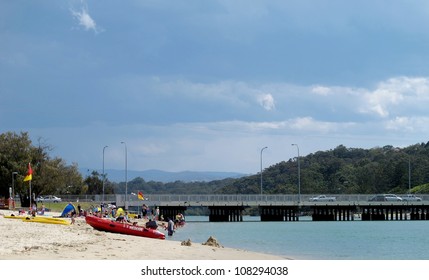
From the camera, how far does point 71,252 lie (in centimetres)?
2386

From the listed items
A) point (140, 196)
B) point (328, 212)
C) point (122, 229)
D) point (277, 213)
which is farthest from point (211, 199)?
point (122, 229)

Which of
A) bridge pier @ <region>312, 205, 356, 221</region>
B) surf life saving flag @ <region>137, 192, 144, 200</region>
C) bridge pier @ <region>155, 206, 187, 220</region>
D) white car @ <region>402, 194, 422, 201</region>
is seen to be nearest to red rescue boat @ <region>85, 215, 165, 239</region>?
surf life saving flag @ <region>137, 192, 144, 200</region>

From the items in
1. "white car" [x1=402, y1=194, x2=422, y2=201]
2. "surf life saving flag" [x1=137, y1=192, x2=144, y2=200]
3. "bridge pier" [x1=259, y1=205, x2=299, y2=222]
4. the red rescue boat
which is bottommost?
"bridge pier" [x1=259, y1=205, x2=299, y2=222]

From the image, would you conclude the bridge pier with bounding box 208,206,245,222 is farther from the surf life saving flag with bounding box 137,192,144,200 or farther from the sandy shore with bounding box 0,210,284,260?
the sandy shore with bounding box 0,210,284,260

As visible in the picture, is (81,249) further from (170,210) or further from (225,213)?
(225,213)

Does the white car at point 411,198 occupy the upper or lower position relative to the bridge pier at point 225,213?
upper

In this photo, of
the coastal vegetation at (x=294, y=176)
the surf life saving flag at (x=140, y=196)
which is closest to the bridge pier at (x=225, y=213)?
the surf life saving flag at (x=140, y=196)

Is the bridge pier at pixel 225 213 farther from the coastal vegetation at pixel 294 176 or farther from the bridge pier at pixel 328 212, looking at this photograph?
the coastal vegetation at pixel 294 176

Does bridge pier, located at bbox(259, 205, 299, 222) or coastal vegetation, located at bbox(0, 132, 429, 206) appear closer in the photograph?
coastal vegetation, located at bbox(0, 132, 429, 206)

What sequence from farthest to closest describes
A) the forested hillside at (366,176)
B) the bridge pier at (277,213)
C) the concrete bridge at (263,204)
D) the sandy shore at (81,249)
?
the forested hillside at (366,176), the bridge pier at (277,213), the concrete bridge at (263,204), the sandy shore at (81,249)

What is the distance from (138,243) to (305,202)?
6691cm

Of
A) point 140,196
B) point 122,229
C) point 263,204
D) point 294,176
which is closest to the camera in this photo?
point 122,229

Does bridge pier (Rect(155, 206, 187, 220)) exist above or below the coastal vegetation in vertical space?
below
